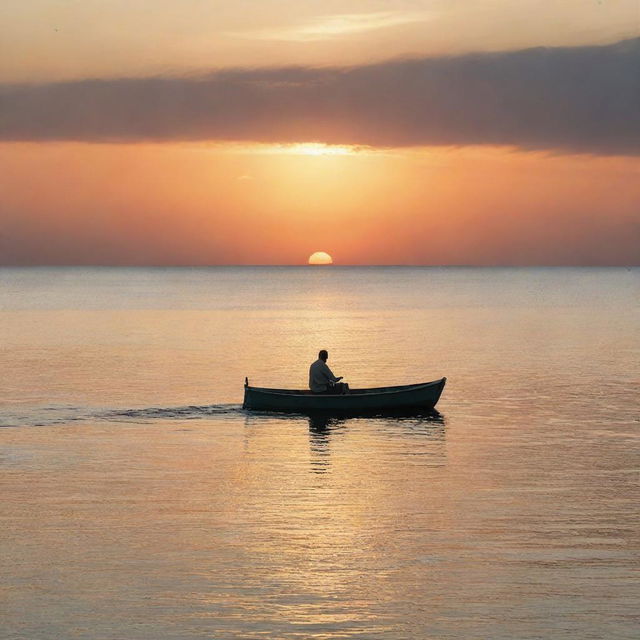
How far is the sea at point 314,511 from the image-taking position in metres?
16.9

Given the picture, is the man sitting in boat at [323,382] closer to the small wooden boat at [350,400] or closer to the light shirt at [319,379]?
the light shirt at [319,379]

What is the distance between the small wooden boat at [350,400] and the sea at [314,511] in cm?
49

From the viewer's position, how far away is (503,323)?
340ft

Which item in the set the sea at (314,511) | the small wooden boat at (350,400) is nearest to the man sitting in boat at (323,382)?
the small wooden boat at (350,400)

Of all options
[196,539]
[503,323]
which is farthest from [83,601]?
[503,323]

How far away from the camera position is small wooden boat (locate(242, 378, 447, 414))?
1516 inches

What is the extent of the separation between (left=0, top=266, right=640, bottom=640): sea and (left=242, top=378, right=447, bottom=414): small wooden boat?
49cm

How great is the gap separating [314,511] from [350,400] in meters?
15.3

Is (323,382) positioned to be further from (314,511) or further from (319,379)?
(314,511)

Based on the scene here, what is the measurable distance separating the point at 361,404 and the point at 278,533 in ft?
57.0

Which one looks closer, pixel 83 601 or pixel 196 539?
pixel 83 601

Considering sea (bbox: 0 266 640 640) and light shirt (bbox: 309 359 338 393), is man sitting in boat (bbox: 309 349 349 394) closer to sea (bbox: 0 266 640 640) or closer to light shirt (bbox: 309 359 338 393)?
light shirt (bbox: 309 359 338 393)

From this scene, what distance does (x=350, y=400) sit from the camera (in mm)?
38562

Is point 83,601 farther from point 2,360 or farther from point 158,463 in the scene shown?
point 2,360
